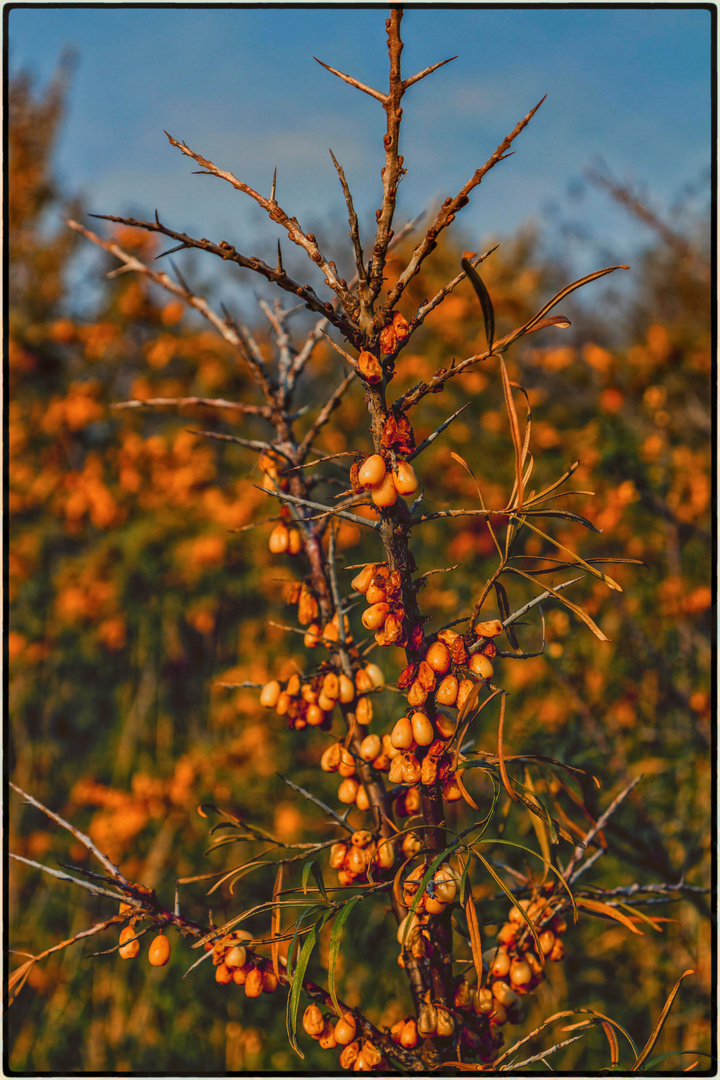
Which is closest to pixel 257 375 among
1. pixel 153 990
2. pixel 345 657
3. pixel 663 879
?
pixel 345 657

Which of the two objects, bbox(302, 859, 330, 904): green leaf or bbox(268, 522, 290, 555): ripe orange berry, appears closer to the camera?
bbox(302, 859, 330, 904): green leaf

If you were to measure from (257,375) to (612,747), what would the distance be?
992 mm

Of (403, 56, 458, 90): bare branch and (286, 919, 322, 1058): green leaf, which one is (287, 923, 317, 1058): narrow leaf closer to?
(286, 919, 322, 1058): green leaf

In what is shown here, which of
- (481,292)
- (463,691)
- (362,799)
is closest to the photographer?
(481,292)

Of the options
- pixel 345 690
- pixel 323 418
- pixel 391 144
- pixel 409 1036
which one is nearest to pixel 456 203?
pixel 391 144

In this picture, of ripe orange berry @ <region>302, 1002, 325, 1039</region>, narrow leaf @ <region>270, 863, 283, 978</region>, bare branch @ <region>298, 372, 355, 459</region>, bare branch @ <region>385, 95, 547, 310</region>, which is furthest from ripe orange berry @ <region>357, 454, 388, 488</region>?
ripe orange berry @ <region>302, 1002, 325, 1039</region>

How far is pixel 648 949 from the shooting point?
1.33m

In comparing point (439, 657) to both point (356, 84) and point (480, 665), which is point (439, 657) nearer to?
point (480, 665)

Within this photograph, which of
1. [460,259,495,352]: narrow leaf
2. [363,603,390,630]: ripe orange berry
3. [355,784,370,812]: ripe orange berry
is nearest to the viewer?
[460,259,495,352]: narrow leaf

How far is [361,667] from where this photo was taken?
0.61m

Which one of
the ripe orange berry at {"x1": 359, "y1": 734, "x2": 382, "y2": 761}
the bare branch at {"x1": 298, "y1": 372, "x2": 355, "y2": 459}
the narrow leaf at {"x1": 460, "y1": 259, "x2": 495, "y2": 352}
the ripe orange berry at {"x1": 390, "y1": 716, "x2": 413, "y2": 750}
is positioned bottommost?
the ripe orange berry at {"x1": 359, "y1": 734, "x2": 382, "y2": 761}

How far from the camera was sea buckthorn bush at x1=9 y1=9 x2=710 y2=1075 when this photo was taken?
0.46 m

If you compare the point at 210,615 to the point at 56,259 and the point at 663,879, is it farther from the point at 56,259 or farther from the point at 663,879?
the point at 56,259

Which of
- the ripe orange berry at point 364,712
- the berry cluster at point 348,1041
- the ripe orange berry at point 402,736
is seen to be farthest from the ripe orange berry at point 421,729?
the berry cluster at point 348,1041
